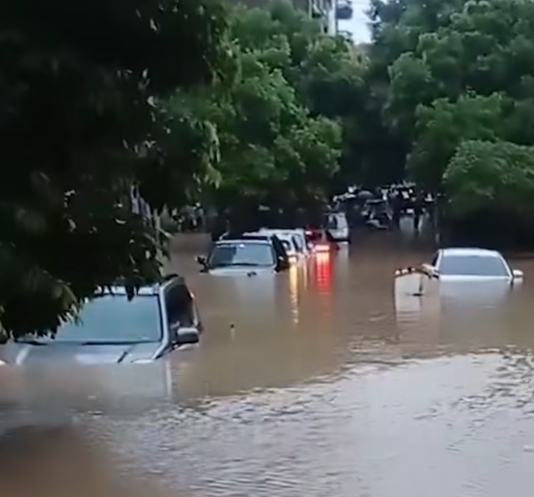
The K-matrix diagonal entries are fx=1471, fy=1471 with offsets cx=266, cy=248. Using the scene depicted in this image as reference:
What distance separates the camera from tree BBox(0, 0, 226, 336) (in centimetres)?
889

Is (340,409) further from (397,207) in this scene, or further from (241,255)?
(397,207)

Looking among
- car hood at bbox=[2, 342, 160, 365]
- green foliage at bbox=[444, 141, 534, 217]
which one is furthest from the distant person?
car hood at bbox=[2, 342, 160, 365]

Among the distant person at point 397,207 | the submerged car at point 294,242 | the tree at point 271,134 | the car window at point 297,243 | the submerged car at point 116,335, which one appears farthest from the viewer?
the distant person at point 397,207

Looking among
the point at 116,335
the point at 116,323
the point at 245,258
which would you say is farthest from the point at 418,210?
A: the point at 116,335

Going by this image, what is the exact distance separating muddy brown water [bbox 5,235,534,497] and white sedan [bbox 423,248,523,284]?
365cm

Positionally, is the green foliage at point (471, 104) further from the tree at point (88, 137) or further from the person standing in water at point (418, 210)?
the tree at point (88, 137)

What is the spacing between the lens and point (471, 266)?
28.7 m

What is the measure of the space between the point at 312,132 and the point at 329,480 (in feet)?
144

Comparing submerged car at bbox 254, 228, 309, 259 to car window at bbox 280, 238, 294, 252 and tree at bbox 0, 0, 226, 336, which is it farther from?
tree at bbox 0, 0, 226, 336

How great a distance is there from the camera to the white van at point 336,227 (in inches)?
2500

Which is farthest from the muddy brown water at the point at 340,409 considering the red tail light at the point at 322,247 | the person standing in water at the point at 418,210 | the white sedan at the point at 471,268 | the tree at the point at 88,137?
the person standing in water at the point at 418,210

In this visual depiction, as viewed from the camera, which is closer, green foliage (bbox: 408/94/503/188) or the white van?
green foliage (bbox: 408/94/503/188)

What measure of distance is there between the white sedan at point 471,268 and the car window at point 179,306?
38.9 ft

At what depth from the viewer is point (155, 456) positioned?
1146cm
